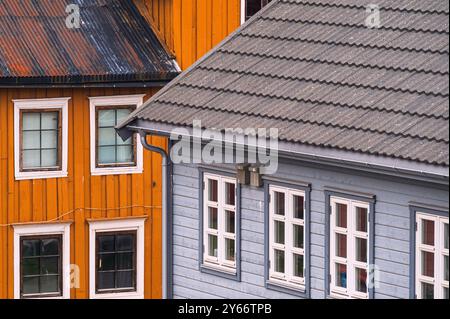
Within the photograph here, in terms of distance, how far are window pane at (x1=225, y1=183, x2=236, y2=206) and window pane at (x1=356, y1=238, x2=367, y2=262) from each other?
249 cm

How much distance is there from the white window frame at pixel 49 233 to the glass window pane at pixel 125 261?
39.5 inches

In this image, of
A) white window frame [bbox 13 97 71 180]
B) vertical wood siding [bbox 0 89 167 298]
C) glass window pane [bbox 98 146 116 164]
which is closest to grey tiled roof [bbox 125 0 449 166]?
white window frame [bbox 13 97 71 180]

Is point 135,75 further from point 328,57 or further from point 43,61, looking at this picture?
point 328,57

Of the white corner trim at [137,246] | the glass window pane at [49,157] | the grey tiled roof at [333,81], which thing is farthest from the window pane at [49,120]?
the grey tiled roof at [333,81]

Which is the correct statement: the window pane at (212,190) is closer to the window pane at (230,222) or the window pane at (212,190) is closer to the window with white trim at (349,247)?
the window pane at (230,222)

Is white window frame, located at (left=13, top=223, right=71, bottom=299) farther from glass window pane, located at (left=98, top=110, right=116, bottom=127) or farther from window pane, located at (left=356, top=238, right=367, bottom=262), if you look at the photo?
window pane, located at (left=356, top=238, right=367, bottom=262)

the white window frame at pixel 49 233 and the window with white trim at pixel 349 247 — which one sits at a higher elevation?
the window with white trim at pixel 349 247

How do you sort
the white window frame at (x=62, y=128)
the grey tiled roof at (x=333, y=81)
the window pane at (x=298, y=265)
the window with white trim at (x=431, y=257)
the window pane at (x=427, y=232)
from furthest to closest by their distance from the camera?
the white window frame at (x=62, y=128) → the window pane at (x=298, y=265) → the grey tiled roof at (x=333, y=81) → the window pane at (x=427, y=232) → the window with white trim at (x=431, y=257)

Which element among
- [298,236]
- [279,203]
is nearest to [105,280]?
[279,203]

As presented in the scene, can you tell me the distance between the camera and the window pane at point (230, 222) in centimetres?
2609

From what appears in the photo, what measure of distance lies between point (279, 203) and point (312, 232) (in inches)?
31.0

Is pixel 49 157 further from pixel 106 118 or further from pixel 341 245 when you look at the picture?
pixel 341 245

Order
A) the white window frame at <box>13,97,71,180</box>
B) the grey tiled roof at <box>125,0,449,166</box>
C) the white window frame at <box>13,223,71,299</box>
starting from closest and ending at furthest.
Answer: the grey tiled roof at <box>125,0,449,166</box> → the white window frame at <box>13,97,71,180</box> → the white window frame at <box>13,223,71,299</box>

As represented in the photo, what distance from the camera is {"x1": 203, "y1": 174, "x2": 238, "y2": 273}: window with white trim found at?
26.1m
